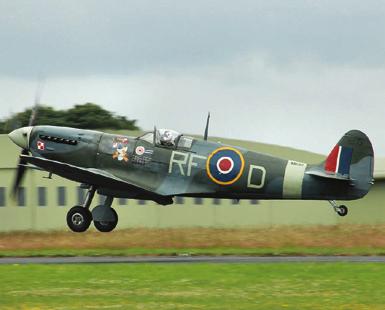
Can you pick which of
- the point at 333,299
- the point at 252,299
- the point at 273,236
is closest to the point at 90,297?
the point at 252,299

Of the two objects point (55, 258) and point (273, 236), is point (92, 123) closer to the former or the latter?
point (273, 236)

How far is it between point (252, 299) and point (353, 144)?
31.6 ft

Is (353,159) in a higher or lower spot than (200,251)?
higher

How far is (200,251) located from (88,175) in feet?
17.5

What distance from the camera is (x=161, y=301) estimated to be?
615 inches

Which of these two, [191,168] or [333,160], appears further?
[191,168]

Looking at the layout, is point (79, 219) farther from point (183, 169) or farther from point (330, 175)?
point (330, 175)

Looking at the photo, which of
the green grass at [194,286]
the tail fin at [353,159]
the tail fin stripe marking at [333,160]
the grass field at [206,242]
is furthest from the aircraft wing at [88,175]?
the tail fin at [353,159]

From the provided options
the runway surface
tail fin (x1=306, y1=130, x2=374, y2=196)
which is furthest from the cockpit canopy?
tail fin (x1=306, y1=130, x2=374, y2=196)

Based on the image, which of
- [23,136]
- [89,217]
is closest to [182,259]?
[89,217]

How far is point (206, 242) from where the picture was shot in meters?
32.6

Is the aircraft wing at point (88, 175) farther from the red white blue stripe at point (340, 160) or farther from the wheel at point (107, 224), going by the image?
the red white blue stripe at point (340, 160)

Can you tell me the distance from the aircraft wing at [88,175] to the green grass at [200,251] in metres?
2.88

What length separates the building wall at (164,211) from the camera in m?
38.8
